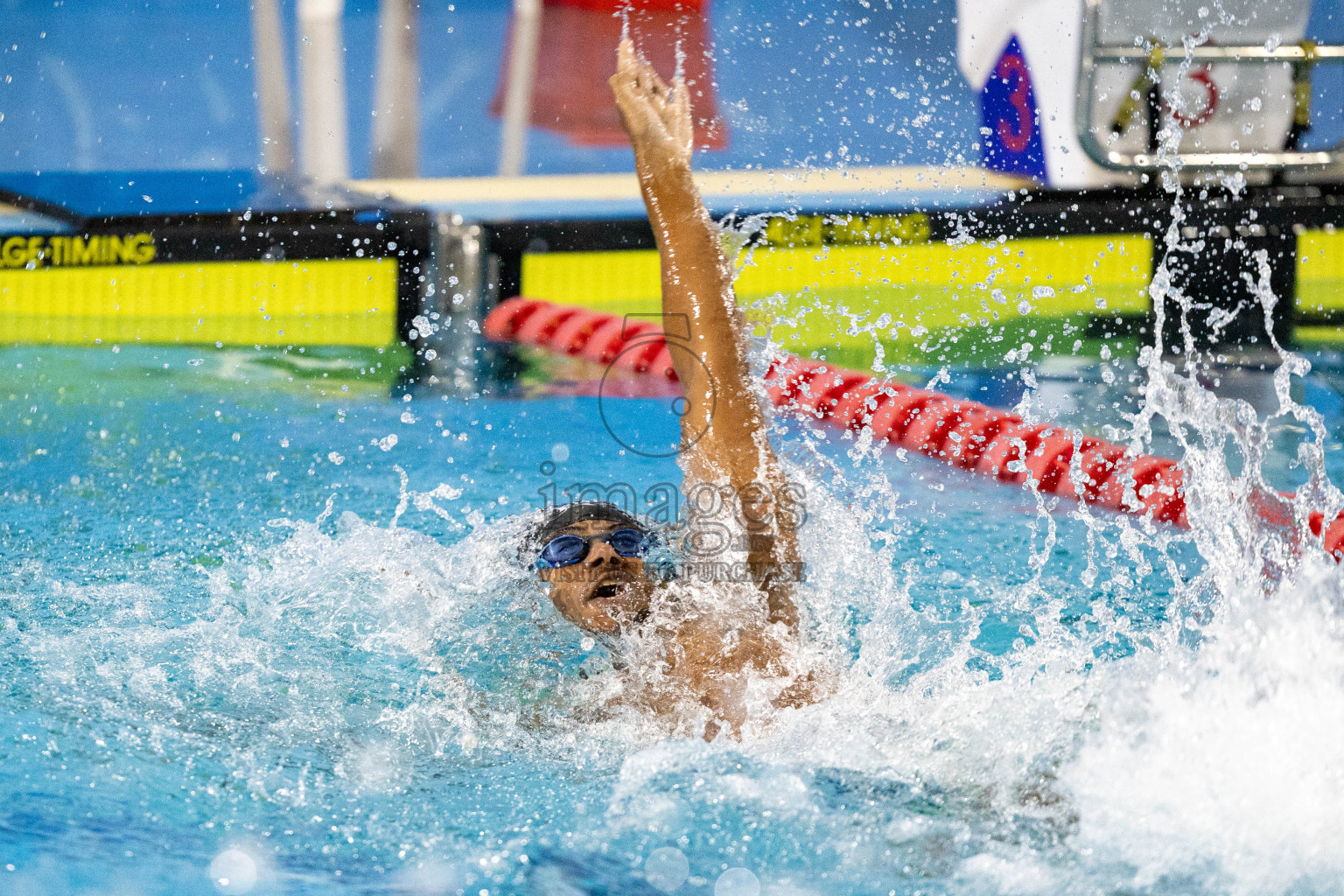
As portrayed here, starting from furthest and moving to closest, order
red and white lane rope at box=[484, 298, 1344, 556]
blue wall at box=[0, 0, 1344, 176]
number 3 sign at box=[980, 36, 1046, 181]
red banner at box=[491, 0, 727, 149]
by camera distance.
Answer: red banner at box=[491, 0, 727, 149] → blue wall at box=[0, 0, 1344, 176] → number 3 sign at box=[980, 36, 1046, 181] → red and white lane rope at box=[484, 298, 1344, 556]

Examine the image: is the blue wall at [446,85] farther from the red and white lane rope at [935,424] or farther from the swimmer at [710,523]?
the swimmer at [710,523]

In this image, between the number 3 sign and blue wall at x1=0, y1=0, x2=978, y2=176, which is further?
blue wall at x1=0, y1=0, x2=978, y2=176

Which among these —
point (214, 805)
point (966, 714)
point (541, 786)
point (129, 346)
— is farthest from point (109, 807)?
point (129, 346)

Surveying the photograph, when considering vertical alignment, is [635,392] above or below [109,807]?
above

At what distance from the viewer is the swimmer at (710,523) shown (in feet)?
7.41

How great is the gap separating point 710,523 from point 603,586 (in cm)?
24

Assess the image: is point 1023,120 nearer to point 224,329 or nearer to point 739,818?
point 224,329

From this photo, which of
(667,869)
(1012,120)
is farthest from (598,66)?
(667,869)

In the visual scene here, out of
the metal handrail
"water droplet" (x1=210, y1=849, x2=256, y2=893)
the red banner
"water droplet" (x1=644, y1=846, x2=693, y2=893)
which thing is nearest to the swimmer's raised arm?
"water droplet" (x1=644, y1=846, x2=693, y2=893)

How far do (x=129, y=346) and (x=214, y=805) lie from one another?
135 inches

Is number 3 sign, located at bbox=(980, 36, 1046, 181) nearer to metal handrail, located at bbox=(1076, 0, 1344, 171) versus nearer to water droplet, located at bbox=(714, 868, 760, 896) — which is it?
metal handrail, located at bbox=(1076, 0, 1344, 171)

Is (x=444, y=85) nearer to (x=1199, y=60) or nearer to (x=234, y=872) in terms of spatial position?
(x=1199, y=60)

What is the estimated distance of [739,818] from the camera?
2.03 meters

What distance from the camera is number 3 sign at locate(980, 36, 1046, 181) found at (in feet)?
21.6
